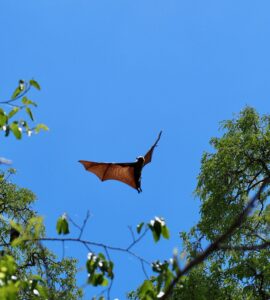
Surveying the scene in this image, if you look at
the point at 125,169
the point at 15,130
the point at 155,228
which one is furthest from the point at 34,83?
the point at 125,169

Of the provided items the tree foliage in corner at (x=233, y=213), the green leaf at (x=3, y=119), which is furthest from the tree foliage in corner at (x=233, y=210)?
the green leaf at (x=3, y=119)

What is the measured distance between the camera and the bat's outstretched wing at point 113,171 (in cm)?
1330

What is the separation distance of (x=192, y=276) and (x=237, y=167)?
16.4 ft

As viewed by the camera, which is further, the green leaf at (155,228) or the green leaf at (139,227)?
the green leaf at (139,227)

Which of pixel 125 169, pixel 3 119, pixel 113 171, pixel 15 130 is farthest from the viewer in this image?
pixel 113 171

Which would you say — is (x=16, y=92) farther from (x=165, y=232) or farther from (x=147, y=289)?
(x=147, y=289)

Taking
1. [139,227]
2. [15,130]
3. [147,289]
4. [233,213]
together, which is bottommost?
[147,289]

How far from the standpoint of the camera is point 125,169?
43.8 ft

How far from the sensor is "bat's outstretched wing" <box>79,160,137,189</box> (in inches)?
524

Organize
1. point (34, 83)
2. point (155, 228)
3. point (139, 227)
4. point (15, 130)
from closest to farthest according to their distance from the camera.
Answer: point (155, 228), point (139, 227), point (15, 130), point (34, 83)

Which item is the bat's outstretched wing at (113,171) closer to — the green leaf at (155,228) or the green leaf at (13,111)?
the green leaf at (13,111)

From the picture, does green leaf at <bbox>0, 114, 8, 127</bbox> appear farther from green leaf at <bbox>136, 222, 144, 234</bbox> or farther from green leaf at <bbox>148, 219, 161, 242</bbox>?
green leaf at <bbox>148, 219, 161, 242</bbox>

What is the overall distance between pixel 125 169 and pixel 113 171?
0.46 m

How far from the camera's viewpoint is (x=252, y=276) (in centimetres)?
1252
